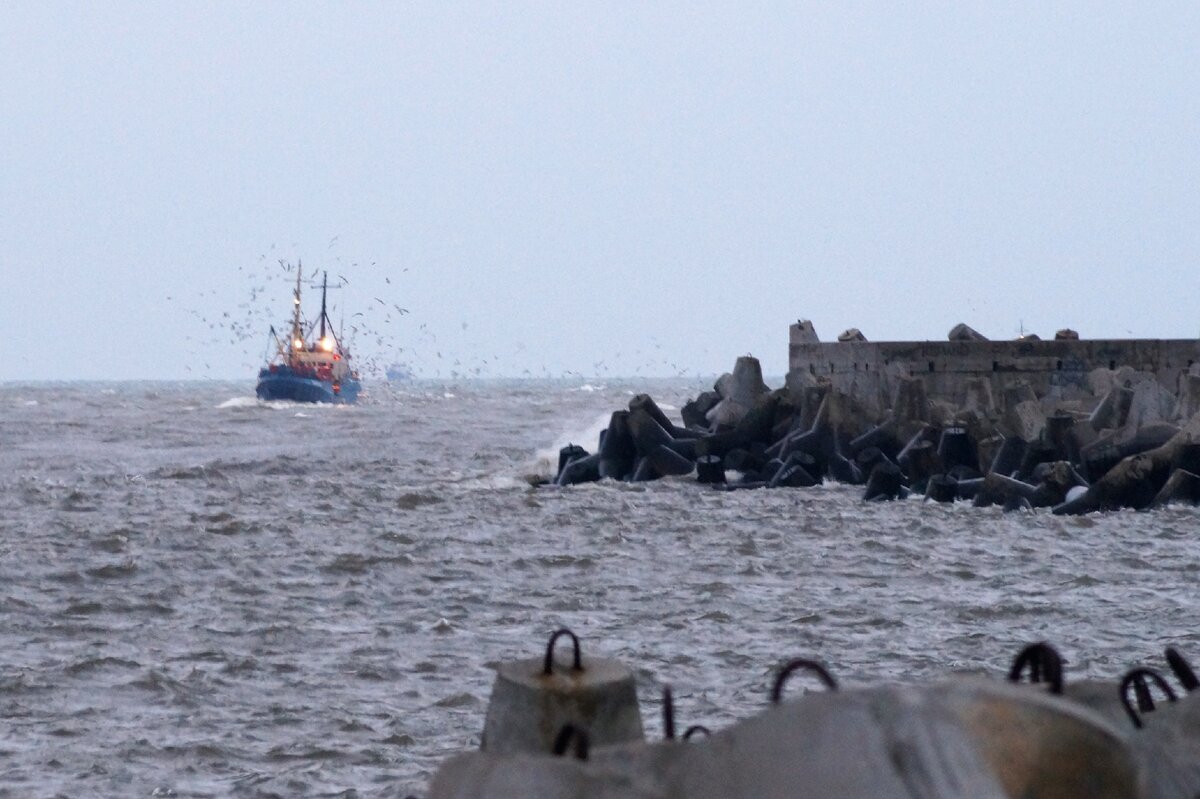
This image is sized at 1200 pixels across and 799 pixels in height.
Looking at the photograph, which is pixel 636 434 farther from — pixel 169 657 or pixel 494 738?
pixel 494 738

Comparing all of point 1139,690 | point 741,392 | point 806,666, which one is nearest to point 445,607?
point 1139,690

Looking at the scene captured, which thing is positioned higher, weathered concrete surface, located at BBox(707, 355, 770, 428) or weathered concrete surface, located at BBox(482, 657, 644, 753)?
weathered concrete surface, located at BBox(707, 355, 770, 428)

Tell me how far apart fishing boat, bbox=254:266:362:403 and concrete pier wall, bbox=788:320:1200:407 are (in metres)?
54.7

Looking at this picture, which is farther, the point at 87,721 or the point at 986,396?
the point at 986,396

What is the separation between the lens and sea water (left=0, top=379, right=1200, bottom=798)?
7.89 meters

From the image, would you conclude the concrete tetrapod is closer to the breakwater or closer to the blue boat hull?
the breakwater

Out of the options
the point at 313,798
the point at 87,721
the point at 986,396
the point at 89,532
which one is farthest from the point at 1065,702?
the point at 986,396

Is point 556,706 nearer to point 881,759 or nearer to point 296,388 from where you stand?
point 881,759

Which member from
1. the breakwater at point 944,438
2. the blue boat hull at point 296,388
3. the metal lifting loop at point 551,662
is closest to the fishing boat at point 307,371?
the blue boat hull at point 296,388

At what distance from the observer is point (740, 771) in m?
3.11

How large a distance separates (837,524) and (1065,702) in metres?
15.0

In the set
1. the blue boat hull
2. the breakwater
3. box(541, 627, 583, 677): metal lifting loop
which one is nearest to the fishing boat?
the blue boat hull

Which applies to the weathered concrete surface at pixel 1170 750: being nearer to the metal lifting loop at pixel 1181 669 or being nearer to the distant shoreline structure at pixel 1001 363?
the metal lifting loop at pixel 1181 669

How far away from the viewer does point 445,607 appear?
12.3 m
